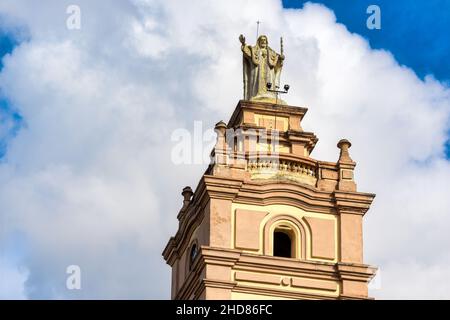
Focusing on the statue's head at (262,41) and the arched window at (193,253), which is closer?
the arched window at (193,253)

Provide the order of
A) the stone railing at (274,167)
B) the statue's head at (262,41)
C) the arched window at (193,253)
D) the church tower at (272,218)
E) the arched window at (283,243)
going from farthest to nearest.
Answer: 1. the statue's head at (262,41)
2. the arched window at (193,253)
3. the stone railing at (274,167)
4. the arched window at (283,243)
5. the church tower at (272,218)

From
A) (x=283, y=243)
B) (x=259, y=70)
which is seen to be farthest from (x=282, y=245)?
(x=259, y=70)

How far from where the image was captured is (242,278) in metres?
40.1

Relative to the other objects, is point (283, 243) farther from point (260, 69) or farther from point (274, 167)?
point (260, 69)

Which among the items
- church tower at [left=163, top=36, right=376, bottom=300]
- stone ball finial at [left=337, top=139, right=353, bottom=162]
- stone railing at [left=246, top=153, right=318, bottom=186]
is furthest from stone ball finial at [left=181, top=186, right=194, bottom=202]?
stone ball finial at [left=337, top=139, right=353, bottom=162]

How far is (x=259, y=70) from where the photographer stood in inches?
1769

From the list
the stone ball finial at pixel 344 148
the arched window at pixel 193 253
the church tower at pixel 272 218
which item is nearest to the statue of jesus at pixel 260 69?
the church tower at pixel 272 218

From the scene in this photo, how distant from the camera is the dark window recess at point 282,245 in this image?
1642 inches

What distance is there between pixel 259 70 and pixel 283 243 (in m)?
6.19

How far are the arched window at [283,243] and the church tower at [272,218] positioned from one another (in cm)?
3

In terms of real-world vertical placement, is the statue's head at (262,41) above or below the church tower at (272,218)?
above

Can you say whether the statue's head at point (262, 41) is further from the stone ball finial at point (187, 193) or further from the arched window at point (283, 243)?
the arched window at point (283, 243)
